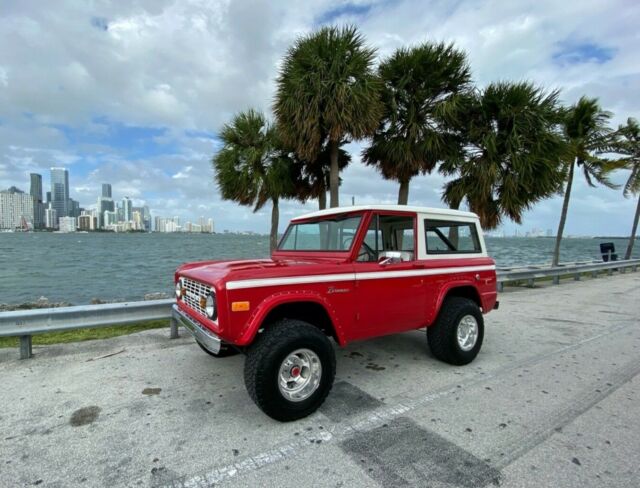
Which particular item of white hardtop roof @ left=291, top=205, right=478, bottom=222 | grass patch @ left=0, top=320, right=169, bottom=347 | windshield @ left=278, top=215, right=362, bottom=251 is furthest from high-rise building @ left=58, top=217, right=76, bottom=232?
white hardtop roof @ left=291, top=205, right=478, bottom=222

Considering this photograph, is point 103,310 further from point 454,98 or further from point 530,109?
point 530,109

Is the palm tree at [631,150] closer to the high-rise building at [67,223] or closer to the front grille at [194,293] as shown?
the front grille at [194,293]

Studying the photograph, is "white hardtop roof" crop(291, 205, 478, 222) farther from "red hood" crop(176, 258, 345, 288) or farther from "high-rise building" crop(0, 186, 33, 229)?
"high-rise building" crop(0, 186, 33, 229)

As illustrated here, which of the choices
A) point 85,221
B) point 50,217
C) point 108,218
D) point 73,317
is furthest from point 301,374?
point 50,217

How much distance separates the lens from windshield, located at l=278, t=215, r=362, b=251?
12.1 feet

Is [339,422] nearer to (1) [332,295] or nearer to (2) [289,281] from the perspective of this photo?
(1) [332,295]

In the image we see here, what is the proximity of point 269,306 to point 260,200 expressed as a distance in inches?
341

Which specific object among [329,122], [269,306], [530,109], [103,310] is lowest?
[103,310]

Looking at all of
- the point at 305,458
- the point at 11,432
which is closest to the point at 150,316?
the point at 11,432

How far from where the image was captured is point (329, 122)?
8766 millimetres

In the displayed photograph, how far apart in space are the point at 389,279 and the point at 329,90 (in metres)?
6.54

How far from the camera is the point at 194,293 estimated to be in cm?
344

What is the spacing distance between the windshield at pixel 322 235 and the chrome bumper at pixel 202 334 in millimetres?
1507

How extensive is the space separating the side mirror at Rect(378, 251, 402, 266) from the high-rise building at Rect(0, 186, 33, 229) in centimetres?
11881
